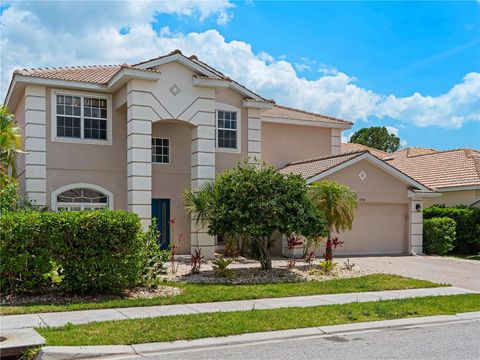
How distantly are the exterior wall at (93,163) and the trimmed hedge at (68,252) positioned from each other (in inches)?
283

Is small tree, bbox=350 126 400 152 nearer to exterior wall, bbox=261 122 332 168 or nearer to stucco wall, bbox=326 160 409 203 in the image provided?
exterior wall, bbox=261 122 332 168

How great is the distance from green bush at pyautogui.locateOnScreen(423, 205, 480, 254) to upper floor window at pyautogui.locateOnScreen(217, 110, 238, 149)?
9.55 metres

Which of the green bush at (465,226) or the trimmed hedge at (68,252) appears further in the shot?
the green bush at (465,226)

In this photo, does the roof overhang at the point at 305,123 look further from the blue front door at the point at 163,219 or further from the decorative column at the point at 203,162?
the blue front door at the point at 163,219

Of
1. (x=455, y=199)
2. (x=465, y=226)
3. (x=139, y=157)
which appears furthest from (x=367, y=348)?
(x=455, y=199)

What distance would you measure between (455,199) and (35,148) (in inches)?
702

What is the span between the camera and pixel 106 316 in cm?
973

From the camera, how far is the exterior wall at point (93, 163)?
1820cm

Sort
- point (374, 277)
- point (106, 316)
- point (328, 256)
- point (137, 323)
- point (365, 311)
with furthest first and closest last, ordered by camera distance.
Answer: point (328, 256) → point (374, 277) → point (365, 311) → point (106, 316) → point (137, 323)

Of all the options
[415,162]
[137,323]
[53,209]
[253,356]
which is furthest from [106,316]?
[415,162]

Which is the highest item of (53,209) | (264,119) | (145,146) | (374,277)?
(264,119)

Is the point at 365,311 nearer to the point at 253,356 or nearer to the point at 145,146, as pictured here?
the point at 253,356

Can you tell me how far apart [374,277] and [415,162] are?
16733 mm

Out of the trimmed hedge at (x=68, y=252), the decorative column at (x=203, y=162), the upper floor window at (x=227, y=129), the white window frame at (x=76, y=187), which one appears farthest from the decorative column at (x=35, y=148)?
the trimmed hedge at (x=68, y=252)
